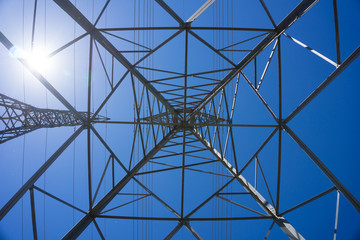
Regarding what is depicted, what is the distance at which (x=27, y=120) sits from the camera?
1496cm

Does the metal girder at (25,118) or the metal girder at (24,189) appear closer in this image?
the metal girder at (24,189)

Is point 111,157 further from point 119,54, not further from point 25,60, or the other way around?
point 25,60

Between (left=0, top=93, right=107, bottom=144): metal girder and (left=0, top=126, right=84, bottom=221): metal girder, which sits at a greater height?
(left=0, top=93, right=107, bottom=144): metal girder

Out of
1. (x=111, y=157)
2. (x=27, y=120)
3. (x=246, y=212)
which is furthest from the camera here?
(x=246, y=212)

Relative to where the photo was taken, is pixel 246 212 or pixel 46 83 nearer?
pixel 46 83

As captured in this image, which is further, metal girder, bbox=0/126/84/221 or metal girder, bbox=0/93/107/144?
metal girder, bbox=0/93/107/144

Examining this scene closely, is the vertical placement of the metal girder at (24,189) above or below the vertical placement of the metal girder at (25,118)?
below

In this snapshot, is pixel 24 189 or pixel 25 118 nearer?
pixel 24 189

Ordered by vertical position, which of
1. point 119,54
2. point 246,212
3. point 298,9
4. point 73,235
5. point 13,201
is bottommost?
point 246,212

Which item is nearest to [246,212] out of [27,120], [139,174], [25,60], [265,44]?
[139,174]

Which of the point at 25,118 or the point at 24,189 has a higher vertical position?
the point at 25,118

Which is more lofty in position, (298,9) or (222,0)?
(222,0)

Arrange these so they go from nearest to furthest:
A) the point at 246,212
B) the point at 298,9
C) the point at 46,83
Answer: the point at 46,83 → the point at 298,9 → the point at 246,212

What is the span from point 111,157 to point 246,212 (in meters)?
23.8
